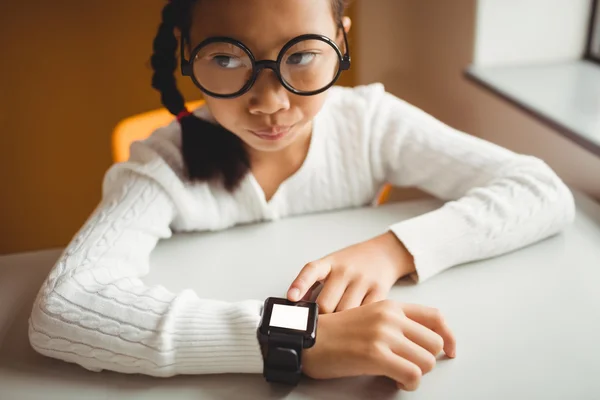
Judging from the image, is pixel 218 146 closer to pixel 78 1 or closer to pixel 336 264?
pixel 336 264

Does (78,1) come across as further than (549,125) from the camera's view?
Yes

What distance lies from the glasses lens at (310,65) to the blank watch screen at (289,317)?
0.29 meters

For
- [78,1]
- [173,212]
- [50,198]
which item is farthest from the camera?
[50,198]

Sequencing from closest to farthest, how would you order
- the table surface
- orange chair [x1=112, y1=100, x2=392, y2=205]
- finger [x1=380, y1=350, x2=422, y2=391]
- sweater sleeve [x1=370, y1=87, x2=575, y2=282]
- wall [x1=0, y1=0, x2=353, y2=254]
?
finger [x1=380, y1=350, x2=422, y2=391] < sweater sleeve [x1=370, y1=87, x2=575, y2=282] < the table surface < orange chair [x1=112, y1=100, x2=392, y2=205] < wall [x1=0, y1=0, x2=353, y2=254]

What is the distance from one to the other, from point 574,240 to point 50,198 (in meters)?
1.42

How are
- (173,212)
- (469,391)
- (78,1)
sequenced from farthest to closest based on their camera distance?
(78,1)
(173,212)
(469,391)

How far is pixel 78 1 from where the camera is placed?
4.62 ft

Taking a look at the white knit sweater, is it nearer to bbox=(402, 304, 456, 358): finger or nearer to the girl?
the girl

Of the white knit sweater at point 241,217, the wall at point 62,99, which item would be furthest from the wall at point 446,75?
the white knit sweater at point 241,217

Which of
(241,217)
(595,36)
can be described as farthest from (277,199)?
(595,36)

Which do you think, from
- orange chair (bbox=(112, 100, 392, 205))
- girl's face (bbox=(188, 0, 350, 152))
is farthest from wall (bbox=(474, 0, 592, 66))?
girl's face (bbox=(188, 0, 350, 152))

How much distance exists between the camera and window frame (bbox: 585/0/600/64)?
4.13 feet

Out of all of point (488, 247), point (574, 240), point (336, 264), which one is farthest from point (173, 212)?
point (574, 240)

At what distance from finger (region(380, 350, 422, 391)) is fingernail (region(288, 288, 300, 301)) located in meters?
0.13
